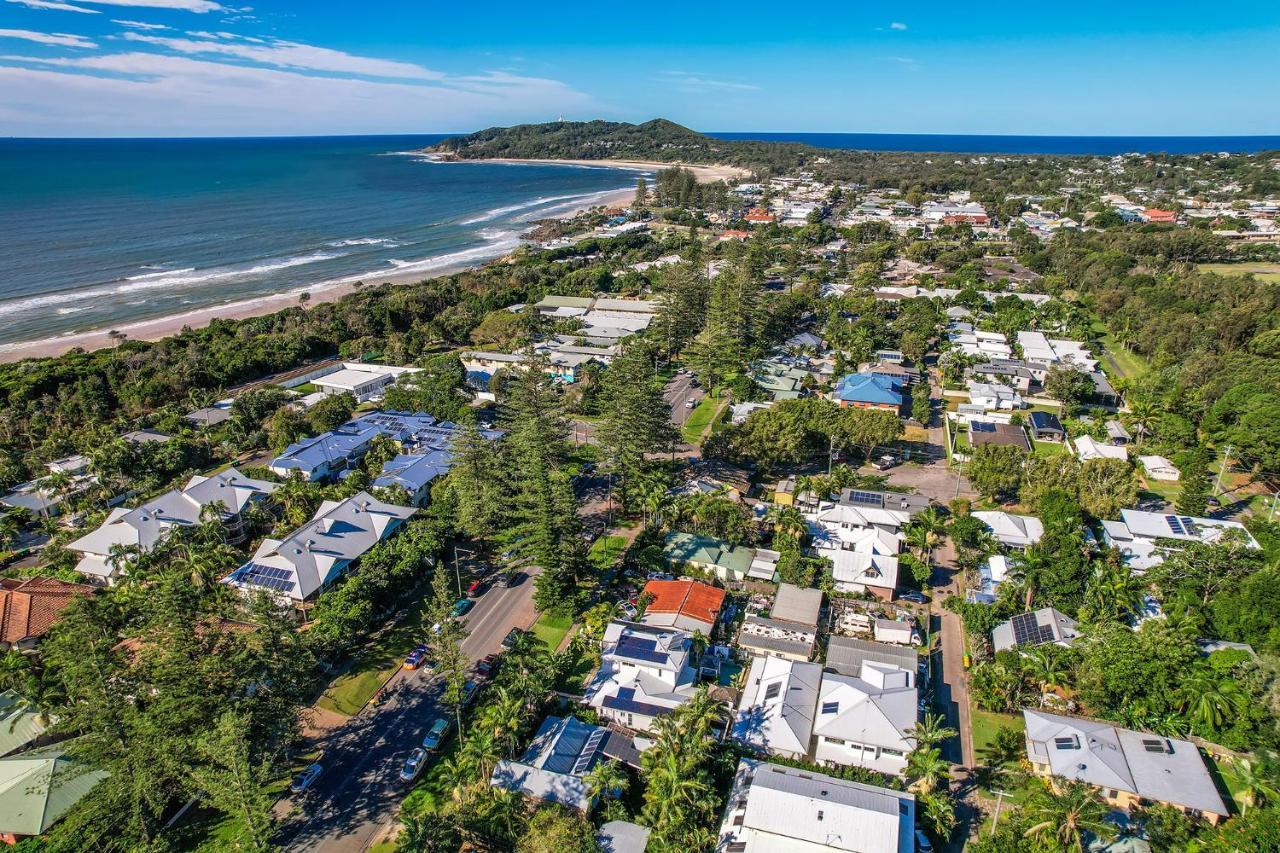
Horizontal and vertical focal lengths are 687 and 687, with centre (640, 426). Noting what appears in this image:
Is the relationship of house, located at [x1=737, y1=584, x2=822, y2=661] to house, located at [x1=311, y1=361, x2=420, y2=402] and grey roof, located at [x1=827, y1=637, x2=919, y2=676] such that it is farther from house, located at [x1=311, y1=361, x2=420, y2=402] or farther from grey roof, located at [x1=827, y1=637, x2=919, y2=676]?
house, located at [x1=311, y1=361, x2=420, y2=402]

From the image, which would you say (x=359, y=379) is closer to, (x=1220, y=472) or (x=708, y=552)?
(x=708, y=552)

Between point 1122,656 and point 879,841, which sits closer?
point 879,841

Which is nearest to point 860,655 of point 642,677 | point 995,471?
point 642,677

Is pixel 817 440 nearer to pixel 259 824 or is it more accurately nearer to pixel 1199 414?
pixel 1199 414

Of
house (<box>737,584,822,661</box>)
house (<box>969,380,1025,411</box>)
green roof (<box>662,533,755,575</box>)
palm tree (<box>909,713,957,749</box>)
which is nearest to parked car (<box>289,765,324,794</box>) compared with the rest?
house (<box>737,584,822,661</box>)

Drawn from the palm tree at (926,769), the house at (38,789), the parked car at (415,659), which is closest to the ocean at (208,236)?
the house at (38,789)

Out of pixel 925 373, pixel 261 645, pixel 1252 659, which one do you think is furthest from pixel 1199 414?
pixel 261 645
